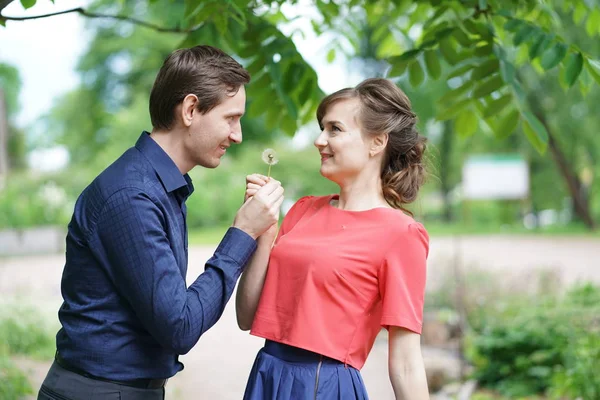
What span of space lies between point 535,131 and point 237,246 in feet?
5.34

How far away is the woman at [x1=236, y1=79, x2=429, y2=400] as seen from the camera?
2127mm

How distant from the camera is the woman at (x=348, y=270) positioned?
83.7 inches

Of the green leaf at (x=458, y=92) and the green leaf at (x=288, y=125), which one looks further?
the green leaf at (x=288, y=125)

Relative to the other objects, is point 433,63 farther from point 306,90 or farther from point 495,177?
point 495,177

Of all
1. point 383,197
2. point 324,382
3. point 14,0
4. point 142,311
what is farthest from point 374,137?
point 14,0

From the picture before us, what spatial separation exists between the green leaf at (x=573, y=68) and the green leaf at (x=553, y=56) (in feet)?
0.13

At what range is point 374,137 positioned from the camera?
7.52ft

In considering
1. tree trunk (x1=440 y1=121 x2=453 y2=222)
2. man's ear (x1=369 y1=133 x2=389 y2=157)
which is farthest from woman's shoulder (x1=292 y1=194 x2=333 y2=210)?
tree trunk (x1=440 y1=121 x2=453 y2=222)

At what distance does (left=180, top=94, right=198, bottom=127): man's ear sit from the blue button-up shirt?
0.11m

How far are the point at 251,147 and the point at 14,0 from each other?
70.0ft

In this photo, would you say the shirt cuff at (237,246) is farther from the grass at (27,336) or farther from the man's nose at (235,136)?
the grass at (27,336)

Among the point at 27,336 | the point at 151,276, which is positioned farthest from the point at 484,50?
the point at 27,336

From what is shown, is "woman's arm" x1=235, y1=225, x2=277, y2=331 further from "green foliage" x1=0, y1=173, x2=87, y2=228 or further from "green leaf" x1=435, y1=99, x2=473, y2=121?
"green foliage" x1=0, y1=173, x2=87, y2=228

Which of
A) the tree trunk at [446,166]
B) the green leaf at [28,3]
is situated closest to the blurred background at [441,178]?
the green leaf at [28,3]
